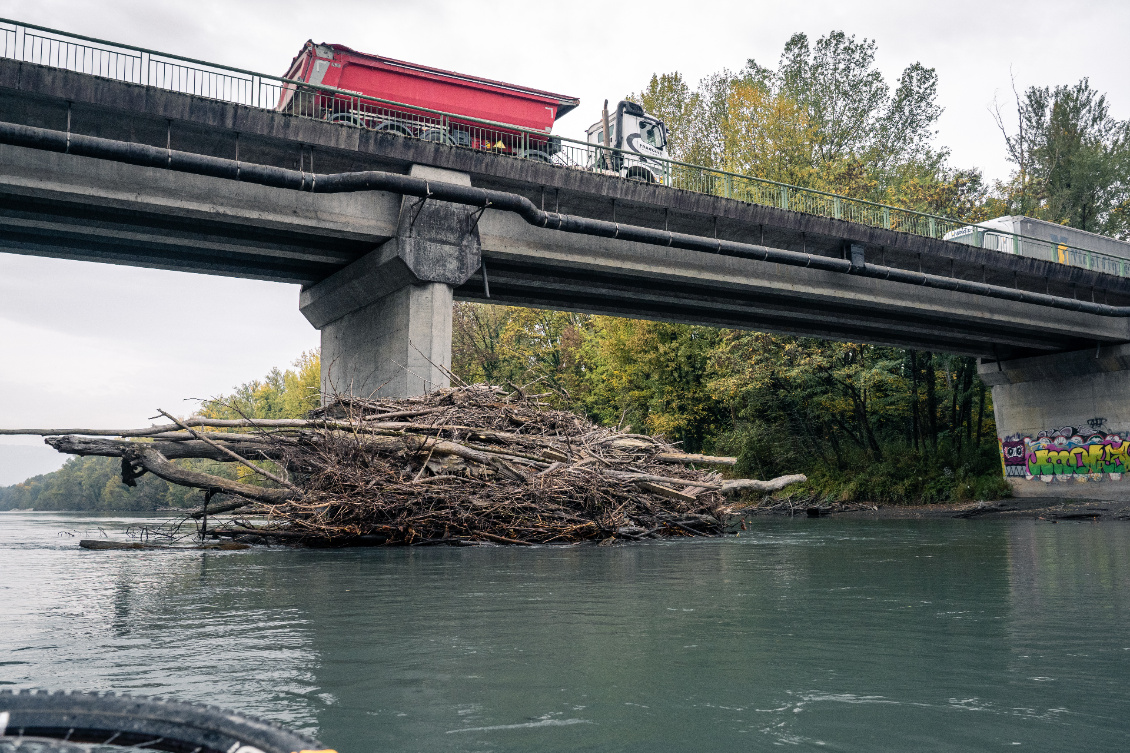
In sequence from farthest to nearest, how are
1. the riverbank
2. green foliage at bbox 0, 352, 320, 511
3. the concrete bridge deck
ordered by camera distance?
1. green foliage at bbox 0, 352, 320, 511
2. the riverbank
3. the concrete bridge deck

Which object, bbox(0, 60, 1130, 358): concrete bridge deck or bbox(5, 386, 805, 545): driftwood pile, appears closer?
bbox(5, 386, 805, 545): driftwood pile

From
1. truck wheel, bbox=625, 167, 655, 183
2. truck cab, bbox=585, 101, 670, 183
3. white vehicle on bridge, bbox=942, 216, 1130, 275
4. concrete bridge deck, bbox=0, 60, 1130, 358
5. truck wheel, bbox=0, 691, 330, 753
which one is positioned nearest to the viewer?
truck wheel, bbox=0, 691, 330, 753

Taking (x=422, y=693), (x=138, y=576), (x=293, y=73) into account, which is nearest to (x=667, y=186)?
(x=293, y=73)

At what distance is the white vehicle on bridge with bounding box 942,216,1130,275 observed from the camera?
25042 mm

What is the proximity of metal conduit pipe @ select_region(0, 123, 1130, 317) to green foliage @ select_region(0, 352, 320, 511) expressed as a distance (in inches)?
595

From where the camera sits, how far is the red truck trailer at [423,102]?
18.1 m

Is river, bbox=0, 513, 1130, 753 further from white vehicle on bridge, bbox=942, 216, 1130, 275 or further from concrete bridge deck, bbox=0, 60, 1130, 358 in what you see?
white vehicle on bridge, bbox=942, 216, 1130, 275

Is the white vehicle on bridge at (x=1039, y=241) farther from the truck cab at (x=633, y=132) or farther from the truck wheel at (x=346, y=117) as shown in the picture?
the truck wheel at (x=346, y=117)

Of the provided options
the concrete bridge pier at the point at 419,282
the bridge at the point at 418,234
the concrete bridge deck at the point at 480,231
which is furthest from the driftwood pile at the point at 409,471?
the concrete bridge deck at the point at 480,231

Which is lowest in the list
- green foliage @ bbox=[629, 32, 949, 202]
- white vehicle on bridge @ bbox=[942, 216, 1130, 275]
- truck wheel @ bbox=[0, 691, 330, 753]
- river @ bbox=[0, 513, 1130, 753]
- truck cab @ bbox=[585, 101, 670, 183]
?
river @ bbox=[0, 513, 1130, 753]

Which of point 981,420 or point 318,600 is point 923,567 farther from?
point 981,420

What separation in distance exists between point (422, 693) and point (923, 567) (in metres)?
7.34

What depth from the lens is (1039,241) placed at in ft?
82.8

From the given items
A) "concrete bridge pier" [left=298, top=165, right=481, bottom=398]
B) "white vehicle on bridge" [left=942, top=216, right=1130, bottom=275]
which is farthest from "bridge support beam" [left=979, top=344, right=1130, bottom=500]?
"concrete bridge pier" [left=298, top=165, right=481, bottom=398]
